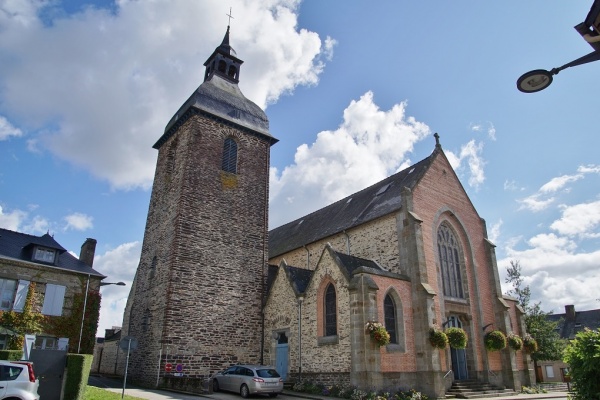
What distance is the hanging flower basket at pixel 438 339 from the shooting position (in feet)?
58.0

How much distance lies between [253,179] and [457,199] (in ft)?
39.6

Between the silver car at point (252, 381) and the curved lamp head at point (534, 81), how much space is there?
1395cm

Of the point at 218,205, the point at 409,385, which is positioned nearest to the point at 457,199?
the point at 409,385

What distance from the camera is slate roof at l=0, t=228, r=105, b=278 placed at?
22.1 m

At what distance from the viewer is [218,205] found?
2339 centimetres

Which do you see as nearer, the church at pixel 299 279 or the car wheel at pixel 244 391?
the car wheel at pixel 244 391

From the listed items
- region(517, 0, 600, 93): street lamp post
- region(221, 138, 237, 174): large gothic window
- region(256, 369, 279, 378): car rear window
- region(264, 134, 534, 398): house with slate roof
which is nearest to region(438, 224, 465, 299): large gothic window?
region(264, 134, 534, 398): house with slate roof

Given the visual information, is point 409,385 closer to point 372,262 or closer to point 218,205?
point 372,262

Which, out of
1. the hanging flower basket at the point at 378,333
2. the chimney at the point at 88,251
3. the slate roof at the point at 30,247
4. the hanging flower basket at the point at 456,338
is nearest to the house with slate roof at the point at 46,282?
the slate roof at the point at 30,247

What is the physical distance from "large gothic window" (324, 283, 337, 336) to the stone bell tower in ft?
17.3

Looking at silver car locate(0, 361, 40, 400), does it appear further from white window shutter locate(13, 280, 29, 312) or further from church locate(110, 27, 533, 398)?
white window shutter locate(13, 280, 29, 312)

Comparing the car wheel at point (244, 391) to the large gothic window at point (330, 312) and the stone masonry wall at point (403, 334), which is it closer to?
the large gothic window at point (330, 312)

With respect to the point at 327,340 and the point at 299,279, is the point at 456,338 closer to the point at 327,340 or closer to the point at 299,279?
the point at 327,340

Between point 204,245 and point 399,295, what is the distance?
10.2 metres
